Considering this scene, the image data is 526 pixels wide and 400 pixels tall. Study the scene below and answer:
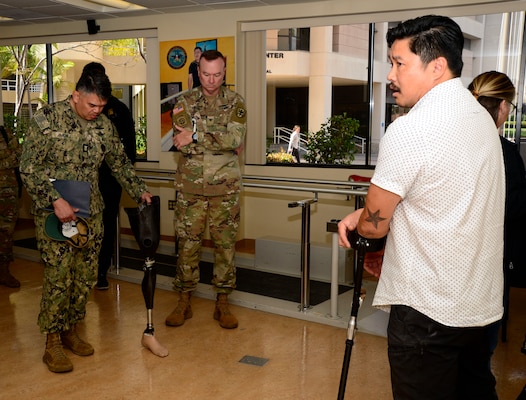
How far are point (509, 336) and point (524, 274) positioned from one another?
72cm

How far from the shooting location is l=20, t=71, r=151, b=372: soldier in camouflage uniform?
3.12m

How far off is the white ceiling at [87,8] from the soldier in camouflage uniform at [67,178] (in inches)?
117

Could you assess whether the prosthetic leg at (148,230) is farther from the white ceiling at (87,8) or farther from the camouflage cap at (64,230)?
the white ceiling at (87,8)

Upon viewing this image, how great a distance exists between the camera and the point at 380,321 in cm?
402

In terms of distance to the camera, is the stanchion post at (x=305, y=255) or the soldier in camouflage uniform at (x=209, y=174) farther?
the stanchion post at (x=305, y=255)

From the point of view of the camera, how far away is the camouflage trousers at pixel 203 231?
3957mm

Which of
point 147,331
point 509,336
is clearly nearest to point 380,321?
point 509,336

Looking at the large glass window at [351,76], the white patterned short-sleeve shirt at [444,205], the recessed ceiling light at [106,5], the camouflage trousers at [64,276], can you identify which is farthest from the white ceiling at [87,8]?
the white patterned short-sleeve shirt at [444,205]

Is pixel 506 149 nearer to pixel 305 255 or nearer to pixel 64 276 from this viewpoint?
pixel 305 255

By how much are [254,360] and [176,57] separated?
4188 millimetres

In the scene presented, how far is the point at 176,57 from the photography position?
6.62 m

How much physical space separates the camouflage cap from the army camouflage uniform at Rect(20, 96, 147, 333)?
0.20 feet

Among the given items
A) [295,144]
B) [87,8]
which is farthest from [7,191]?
[295,144]

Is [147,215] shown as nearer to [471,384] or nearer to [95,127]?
[95,127]
